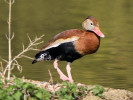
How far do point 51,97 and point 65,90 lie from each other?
0.24 meters

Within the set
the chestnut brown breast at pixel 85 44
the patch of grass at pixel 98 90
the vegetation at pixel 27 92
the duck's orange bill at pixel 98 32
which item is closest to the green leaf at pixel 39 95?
the vegetation at pixel 27 92

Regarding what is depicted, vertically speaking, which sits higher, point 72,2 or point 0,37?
point 72,2

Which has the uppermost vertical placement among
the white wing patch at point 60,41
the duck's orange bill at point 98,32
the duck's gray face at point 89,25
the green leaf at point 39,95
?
the duck's gray face at point 89,25

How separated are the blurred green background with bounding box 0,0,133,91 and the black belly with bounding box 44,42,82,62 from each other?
0.89m

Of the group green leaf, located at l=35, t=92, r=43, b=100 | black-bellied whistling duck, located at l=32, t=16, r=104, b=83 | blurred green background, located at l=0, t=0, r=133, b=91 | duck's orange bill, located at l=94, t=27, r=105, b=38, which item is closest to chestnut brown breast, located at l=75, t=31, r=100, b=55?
black-bellied whistling duck, located at l=32, t=16, r=104, b=83

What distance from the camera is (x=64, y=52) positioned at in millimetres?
8633

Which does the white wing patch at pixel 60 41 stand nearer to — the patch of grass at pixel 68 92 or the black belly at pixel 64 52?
the black belly at pixel 64 52

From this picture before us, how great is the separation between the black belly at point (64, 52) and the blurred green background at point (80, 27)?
0.89 metres

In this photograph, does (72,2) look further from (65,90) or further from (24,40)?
(65,90)

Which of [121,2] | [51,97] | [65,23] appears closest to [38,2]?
[121,2]

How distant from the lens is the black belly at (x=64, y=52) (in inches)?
336

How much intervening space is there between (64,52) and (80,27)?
8065 millimetres

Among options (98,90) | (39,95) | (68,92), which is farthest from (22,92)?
(98,90)

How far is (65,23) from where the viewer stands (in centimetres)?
1769
